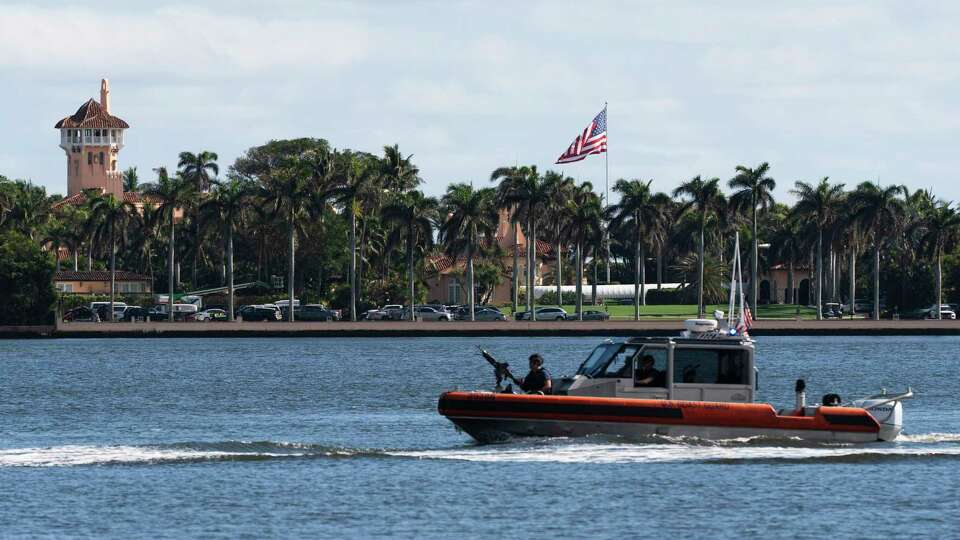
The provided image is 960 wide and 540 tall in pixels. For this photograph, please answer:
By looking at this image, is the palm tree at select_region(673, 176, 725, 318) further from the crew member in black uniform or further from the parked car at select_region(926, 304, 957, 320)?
the crew member in black uniform

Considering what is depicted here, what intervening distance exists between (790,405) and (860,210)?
87.3m

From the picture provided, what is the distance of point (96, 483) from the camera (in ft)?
117

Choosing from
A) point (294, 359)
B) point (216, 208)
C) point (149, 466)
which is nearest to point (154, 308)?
point (216, 208)

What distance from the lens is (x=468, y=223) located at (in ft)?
445

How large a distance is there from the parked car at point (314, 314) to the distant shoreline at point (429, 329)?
26.2 ft

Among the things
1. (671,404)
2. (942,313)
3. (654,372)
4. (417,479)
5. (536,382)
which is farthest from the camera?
(942,313)

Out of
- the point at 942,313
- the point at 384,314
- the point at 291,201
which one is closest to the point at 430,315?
the point at 384,314

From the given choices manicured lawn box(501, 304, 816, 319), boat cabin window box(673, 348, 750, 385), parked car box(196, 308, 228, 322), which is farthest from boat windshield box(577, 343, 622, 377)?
manicured lawn box(501, 304, 816, 319)

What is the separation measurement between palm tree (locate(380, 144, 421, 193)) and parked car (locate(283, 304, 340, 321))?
18768 millimetres

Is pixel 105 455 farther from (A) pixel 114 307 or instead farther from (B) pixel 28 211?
(B) pixel 28 211

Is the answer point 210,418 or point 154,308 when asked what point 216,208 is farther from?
point 210,418

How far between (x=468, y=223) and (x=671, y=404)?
98.3 meters

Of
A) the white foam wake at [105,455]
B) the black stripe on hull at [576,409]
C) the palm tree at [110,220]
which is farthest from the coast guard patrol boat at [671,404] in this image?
the palm tree at [110,220]

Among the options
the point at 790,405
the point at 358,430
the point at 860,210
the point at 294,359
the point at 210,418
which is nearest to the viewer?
the point at 358,430
